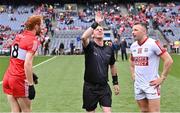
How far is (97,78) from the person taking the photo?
8.83 m

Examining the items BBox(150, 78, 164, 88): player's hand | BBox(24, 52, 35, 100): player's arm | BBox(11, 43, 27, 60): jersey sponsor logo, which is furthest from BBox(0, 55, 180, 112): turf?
BBox(24, 52, 35, 100): player's arm

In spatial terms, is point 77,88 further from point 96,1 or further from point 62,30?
point 96,1

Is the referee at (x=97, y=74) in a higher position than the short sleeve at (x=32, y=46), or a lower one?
lower

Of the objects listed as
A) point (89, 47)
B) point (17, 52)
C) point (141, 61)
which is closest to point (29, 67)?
point (17, 52)

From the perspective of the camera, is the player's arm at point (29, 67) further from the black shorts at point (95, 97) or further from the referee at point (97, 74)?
the black shorts at point (95, 97)

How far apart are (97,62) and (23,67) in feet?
4.66

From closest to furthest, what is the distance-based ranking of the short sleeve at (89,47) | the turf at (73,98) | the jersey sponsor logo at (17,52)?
the jersey sponsor logo at (17,52), the short sleeve at (89,47), the turf at (73,98)

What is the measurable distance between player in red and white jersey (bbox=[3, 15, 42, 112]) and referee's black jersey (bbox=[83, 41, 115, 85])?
113cm

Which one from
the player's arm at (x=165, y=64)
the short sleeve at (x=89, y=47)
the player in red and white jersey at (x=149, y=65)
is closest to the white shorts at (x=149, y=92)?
the player in red and white jersey at (x=149, y=65)

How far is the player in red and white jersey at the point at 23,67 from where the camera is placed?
790cm

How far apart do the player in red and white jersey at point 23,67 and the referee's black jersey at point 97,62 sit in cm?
113

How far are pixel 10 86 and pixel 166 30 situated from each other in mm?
53841

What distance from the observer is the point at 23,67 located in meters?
8.03

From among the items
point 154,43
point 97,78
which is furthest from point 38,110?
point 154,43
